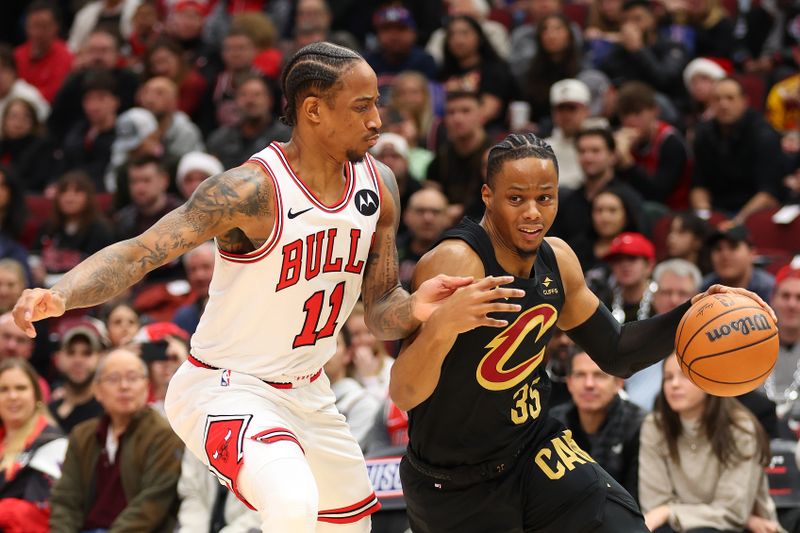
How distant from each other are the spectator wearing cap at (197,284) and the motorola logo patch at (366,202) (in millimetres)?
4996

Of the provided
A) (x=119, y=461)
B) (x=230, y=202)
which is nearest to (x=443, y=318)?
(x=230, y=202)

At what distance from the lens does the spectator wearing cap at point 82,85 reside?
1352cm

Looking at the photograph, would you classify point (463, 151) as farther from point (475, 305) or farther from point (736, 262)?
point (475, 305)

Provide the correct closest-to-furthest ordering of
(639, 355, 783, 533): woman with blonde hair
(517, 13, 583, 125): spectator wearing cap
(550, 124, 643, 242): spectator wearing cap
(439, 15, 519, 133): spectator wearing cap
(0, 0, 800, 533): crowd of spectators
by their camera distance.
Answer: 1. (639, 355, 783, 533): woman with blonde hair
2. (0, 0, 800, 533): crowd of spectators
3. (550, 124, 643, 242): spectator wearing cap
4. (517, 13, 583, 125): spectator wearing cap
5. (439, 15, 519, 133): spectator wearing cap

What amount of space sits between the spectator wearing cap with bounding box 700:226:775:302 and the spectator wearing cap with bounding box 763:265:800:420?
0.62m

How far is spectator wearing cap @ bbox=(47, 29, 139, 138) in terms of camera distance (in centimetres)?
1352

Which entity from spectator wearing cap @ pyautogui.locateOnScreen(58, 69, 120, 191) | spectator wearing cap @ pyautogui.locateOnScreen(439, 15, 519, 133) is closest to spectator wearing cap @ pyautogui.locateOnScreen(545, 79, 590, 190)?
spectator wearing cap @ pyautogui.locateOnScreen(439, 15, 519, 133)

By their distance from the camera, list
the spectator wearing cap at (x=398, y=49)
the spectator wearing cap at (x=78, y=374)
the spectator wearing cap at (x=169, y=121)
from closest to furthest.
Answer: the spectator wearing cap at (x=78, y=374) → the spectator wearing cap at (x=169, y=121) → the spectator wearing cap at (x=398, y=49)

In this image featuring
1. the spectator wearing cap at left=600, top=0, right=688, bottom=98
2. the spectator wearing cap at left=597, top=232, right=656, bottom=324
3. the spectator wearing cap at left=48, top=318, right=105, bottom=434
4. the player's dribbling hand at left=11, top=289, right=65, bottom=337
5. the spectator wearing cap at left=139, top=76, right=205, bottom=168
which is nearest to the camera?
the player's dribbling hand at left=11, top=289, right=65, bottom=337

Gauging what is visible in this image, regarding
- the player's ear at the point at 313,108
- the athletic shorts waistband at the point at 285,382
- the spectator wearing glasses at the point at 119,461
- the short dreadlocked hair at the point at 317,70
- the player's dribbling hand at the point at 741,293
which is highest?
the short dreadlocked hair at the point at 317,70

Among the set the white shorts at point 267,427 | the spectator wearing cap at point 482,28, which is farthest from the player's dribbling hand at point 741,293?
the spectator wearing cap at point 482,28

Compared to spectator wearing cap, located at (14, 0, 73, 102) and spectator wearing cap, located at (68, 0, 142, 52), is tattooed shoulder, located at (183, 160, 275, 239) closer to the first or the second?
spectator wearing cap, located at (14, 0, 73, 102)

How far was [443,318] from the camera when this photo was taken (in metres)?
4.50

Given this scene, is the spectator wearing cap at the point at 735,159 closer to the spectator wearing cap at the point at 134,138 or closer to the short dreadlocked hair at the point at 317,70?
the spectator wearing cap at the point at 134,138
